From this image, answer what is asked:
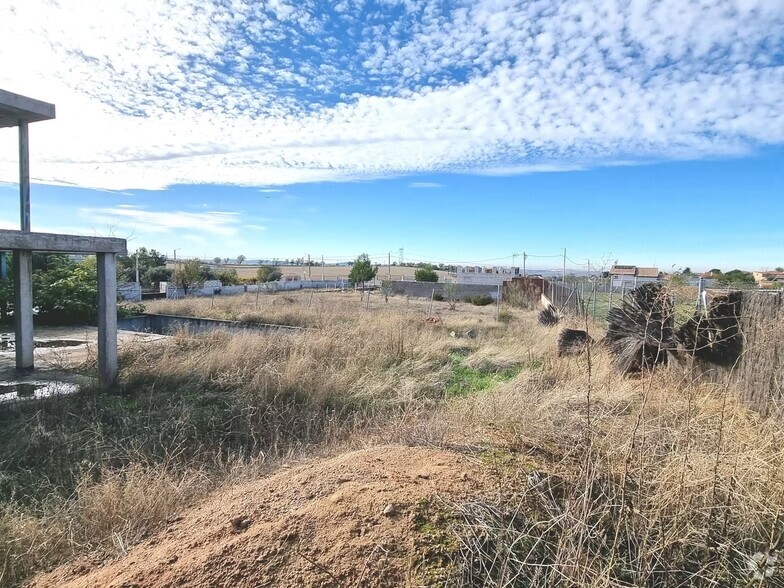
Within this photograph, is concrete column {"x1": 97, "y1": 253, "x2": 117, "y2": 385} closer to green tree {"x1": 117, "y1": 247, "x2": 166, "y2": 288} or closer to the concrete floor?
the concrete floor

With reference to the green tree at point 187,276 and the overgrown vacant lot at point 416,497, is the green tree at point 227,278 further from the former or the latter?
the overgrown vacant lot at point 416,497

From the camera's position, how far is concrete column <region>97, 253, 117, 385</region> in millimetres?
7203

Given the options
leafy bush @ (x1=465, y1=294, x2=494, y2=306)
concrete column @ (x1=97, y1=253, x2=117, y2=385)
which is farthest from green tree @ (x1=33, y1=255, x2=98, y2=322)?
leafy bush @ (x1=465, y1=294, x2=494, y2=306)

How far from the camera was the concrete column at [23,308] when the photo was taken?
7.46 metres

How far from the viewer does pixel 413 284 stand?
3866cm

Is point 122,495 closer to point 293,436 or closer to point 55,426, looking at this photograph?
point 293,436

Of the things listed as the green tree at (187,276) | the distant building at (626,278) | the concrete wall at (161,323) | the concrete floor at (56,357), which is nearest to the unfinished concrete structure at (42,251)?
the concrete floor at (56,357)

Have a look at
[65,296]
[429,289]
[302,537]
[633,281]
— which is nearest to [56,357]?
[65,296]

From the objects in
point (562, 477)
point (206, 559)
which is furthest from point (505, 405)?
point (206, 559)

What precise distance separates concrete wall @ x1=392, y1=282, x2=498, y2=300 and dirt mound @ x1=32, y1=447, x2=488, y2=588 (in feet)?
101

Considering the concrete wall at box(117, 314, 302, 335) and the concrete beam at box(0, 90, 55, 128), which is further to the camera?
the concrete wall at box(117, 314, 302, 335)

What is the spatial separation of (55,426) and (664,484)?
6.13 metres

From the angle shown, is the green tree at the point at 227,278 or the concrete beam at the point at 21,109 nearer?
the concrete beam at the point at 21,109

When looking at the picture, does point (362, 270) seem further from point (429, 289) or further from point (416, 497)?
point (416, 497)
